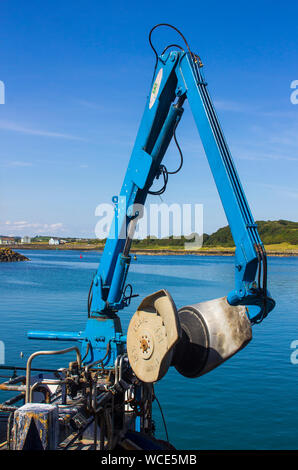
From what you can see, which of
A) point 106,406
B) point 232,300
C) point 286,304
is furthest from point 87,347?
point 286,304

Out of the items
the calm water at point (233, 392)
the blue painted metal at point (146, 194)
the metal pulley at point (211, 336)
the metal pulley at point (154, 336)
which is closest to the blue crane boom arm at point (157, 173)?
the blue painted metal at point (146, 194)

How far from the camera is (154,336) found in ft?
21.3

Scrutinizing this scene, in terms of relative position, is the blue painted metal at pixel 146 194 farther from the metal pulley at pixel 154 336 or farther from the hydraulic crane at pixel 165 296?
the metal pulley at pixel 154 336

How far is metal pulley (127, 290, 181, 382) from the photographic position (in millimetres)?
6168

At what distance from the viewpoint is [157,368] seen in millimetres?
6477

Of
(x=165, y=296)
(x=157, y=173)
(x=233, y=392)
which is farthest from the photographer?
(x=233, y=392)

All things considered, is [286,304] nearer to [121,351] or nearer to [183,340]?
[121,351]

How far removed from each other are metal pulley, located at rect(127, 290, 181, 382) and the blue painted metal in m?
1.37

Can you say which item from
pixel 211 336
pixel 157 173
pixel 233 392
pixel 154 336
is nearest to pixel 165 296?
pixel 154 336

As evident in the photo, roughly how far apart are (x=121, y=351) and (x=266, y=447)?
16.7 feet

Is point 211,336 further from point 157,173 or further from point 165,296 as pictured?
point 157,173

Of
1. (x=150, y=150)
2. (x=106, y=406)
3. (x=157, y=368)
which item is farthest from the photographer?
(x=150, y=150)

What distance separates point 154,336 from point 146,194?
463cm

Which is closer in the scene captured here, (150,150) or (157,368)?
(157,368)
